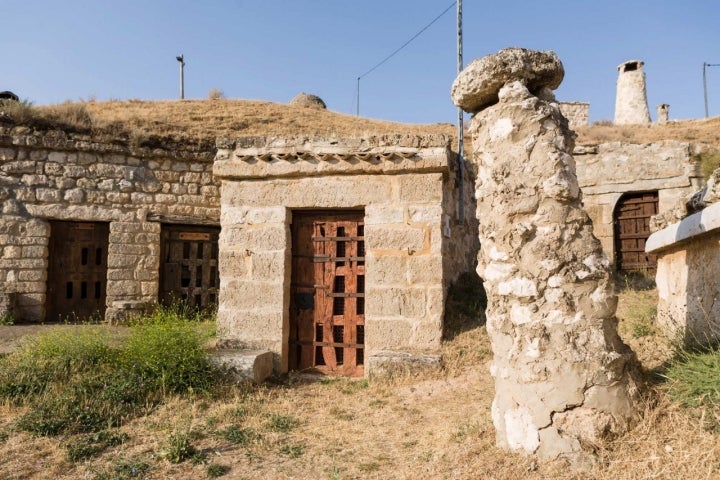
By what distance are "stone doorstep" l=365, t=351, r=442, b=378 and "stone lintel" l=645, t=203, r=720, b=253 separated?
244 centimetres

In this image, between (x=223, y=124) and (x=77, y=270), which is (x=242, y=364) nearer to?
(x=77, y=270)

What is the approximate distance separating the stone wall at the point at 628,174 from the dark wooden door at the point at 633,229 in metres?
0.21

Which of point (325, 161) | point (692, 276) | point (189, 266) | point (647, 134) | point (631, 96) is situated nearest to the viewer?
point (692, 276)

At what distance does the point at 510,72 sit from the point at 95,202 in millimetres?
7742

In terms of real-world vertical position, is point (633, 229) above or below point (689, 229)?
above

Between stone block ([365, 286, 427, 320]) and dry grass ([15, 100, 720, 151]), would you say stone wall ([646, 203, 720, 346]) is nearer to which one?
stone block ([365, 286, 427, 320])

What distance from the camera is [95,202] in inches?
339

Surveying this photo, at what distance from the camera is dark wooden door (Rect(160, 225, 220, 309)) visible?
8844 millimetres

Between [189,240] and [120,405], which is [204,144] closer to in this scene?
[189,240]

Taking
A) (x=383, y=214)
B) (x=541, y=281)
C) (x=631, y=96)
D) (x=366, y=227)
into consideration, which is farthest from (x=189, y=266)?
(x=631, y=96)

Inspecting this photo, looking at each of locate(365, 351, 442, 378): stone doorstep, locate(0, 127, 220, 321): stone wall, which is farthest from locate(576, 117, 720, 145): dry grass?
locate(0, 127, 220, 321): stone wall

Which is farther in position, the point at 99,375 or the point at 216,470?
the point at 99,375

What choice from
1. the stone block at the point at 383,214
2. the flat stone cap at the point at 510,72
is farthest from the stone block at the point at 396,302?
the flat stone cap at the point at 510,72

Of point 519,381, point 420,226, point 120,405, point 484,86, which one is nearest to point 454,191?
point 420,226
